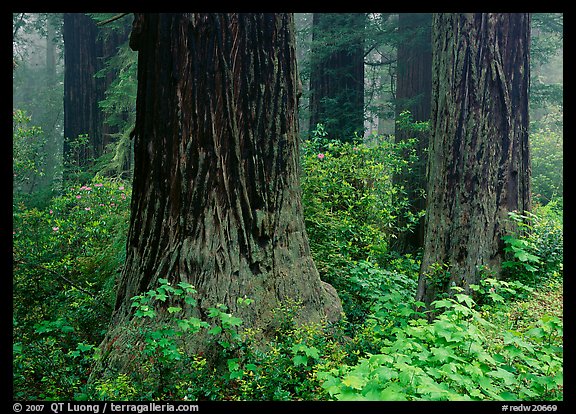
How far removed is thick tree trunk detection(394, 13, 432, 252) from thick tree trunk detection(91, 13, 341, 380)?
571 centimetres

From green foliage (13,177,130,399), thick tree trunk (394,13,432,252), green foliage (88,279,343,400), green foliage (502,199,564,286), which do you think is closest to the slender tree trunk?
green foliage (13,177,130,399)

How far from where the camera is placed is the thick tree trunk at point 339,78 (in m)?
11.2

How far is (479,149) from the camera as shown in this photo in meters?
5.00

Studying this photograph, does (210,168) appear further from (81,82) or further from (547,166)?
(547,166)

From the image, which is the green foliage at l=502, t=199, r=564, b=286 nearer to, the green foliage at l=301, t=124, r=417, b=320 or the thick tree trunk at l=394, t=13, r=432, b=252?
the green foliage at l=301, t=124, r=417, b=320

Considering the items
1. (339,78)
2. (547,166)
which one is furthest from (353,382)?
(547,166)

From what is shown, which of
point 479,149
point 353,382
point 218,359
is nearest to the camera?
point 353,382

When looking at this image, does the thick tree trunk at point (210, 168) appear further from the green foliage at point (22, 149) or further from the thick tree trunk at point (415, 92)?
the green foliage at point (22, 149)

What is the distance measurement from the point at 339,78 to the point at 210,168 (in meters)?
8.06

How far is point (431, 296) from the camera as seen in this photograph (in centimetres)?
510

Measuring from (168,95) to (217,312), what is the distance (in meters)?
1.98

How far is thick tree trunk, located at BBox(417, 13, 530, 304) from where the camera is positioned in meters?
4.98
